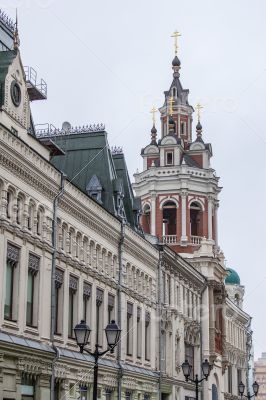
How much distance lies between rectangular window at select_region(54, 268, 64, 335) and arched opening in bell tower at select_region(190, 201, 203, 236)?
4055 cm

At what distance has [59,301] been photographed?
33.9m

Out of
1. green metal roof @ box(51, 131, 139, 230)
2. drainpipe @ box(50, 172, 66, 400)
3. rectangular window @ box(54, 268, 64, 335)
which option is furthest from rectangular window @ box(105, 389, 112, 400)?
green metal roof @ box(51, 131, 139, 230)

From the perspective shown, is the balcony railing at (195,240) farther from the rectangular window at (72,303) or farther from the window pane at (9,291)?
the window pane at (9,291)

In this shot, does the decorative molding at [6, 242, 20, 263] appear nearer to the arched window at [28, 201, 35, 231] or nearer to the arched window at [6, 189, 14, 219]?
the arched window at [6, 189, 14, 219]

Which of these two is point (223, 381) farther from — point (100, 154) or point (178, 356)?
point (100, 154)

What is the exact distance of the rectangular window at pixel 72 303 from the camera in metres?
35.0

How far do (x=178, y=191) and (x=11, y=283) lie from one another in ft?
146

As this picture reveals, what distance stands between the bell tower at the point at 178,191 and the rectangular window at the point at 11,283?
42.0 metres

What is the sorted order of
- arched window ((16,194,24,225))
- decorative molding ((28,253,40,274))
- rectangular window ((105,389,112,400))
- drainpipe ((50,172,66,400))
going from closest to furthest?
1. arched window ((16,194,24,225))
2. decorative molding ((28,253,40,274))
3. drainpipe ((50,172,66,400))
4. rectangular window ((105,389,112,400))

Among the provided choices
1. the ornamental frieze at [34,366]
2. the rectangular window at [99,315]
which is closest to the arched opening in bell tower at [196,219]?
the rectangular window at [99,315]

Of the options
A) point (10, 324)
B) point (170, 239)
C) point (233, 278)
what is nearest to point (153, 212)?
point (170, 239)

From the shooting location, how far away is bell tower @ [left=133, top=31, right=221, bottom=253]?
72.6m

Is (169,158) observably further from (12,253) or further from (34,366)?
(12,253)

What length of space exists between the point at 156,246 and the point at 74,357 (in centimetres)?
1585
